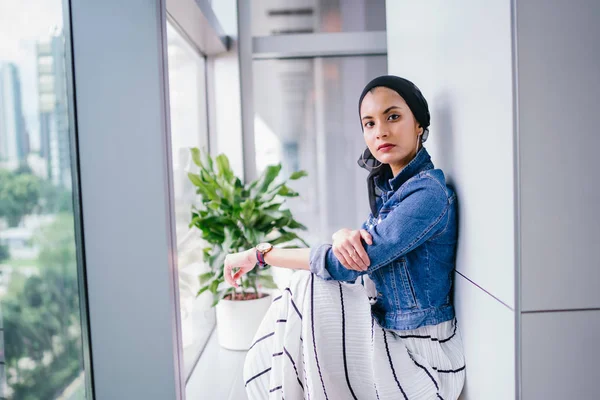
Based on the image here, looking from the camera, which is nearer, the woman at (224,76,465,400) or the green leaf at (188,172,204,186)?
the woman at (224,76,465,400)

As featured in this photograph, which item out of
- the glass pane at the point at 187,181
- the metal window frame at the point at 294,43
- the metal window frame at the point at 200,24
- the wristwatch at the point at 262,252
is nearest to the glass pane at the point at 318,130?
the metal window frame at the point at 294,43

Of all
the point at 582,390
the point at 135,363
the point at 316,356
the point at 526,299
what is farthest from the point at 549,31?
the point at 135,363

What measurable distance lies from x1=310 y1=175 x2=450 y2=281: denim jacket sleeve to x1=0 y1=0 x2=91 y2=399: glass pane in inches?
33.6

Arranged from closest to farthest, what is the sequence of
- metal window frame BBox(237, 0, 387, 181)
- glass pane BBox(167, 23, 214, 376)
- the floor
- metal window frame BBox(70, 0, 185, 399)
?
metal window frame BBox(70, 0, 185, 399)
the floor
glass pane BBox(167, 23, 214, 376)
metal window frame BBox(237, 0, 387, 181)

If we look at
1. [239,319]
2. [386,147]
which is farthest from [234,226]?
[386,147]

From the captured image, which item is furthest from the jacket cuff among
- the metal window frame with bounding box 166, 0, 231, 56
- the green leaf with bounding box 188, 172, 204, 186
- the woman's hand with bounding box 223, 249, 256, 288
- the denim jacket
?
the metal window frame with bounding box 166, 0, 231, 56

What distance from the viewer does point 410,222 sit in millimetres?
1094

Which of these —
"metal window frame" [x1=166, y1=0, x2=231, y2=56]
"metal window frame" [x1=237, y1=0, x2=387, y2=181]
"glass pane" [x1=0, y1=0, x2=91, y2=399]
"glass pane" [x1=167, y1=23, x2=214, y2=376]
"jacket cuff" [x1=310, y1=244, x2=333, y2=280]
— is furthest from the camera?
"metal window frame" [x1=237, y1=0, x2=387, y2=181]

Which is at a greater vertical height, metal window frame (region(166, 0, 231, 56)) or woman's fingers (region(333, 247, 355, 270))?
metal window frame (region(166, 0, 231, 56))

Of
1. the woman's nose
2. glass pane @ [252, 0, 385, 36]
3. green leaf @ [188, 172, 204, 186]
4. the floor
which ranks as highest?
glass pane @ [252, 0, 385, 36]

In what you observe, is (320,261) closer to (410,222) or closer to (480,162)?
(410,222)

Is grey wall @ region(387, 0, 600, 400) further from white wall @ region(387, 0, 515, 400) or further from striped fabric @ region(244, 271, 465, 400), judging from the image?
striped fabric @ region(244, 271, 465, 400)

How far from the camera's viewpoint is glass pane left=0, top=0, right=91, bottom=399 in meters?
1.09

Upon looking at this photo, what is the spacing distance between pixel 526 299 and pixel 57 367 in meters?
1.25
